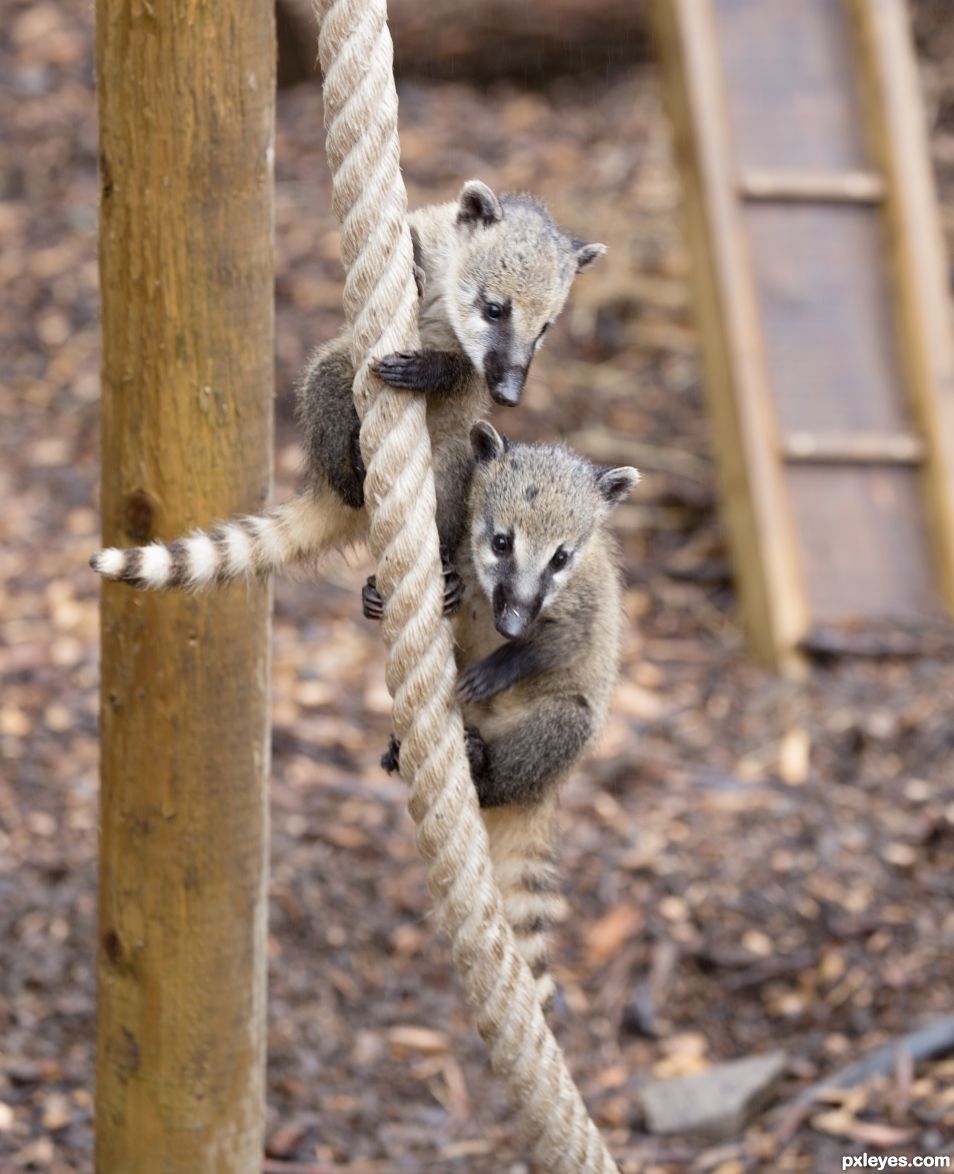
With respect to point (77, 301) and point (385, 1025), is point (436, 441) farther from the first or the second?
point (77, 301)

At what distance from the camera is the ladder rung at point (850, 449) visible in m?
7.88

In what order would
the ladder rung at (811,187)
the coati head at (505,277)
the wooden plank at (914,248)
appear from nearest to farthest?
1. the coati head at (505,277)
2. the wooden plank at (914,248)
3. the ladder rung at (811,187)

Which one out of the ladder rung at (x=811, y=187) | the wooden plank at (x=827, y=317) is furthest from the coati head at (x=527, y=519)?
the ladder rung at (x=811, y=187)

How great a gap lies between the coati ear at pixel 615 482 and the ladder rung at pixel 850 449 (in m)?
4.43

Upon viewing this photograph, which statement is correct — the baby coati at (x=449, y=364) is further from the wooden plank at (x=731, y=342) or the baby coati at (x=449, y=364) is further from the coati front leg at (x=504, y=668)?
the wooden plank at (x=731, y=342)

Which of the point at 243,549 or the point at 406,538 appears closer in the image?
the point at 406,538

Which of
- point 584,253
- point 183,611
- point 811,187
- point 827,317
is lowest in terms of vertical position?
point 183,611

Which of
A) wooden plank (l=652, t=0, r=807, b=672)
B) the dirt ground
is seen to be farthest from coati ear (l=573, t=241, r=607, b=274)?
wooden plank (l=652, t=0, r=807, b=672)

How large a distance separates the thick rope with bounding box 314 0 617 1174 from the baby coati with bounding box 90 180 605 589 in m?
0.42

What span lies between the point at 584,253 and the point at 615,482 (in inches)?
24.1

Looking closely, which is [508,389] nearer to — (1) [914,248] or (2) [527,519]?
(2) [527,519]

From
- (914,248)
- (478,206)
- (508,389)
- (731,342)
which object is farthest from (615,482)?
(914,248)

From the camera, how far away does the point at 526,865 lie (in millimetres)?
3730

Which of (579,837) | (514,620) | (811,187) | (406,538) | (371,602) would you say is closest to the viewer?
(406,538)
